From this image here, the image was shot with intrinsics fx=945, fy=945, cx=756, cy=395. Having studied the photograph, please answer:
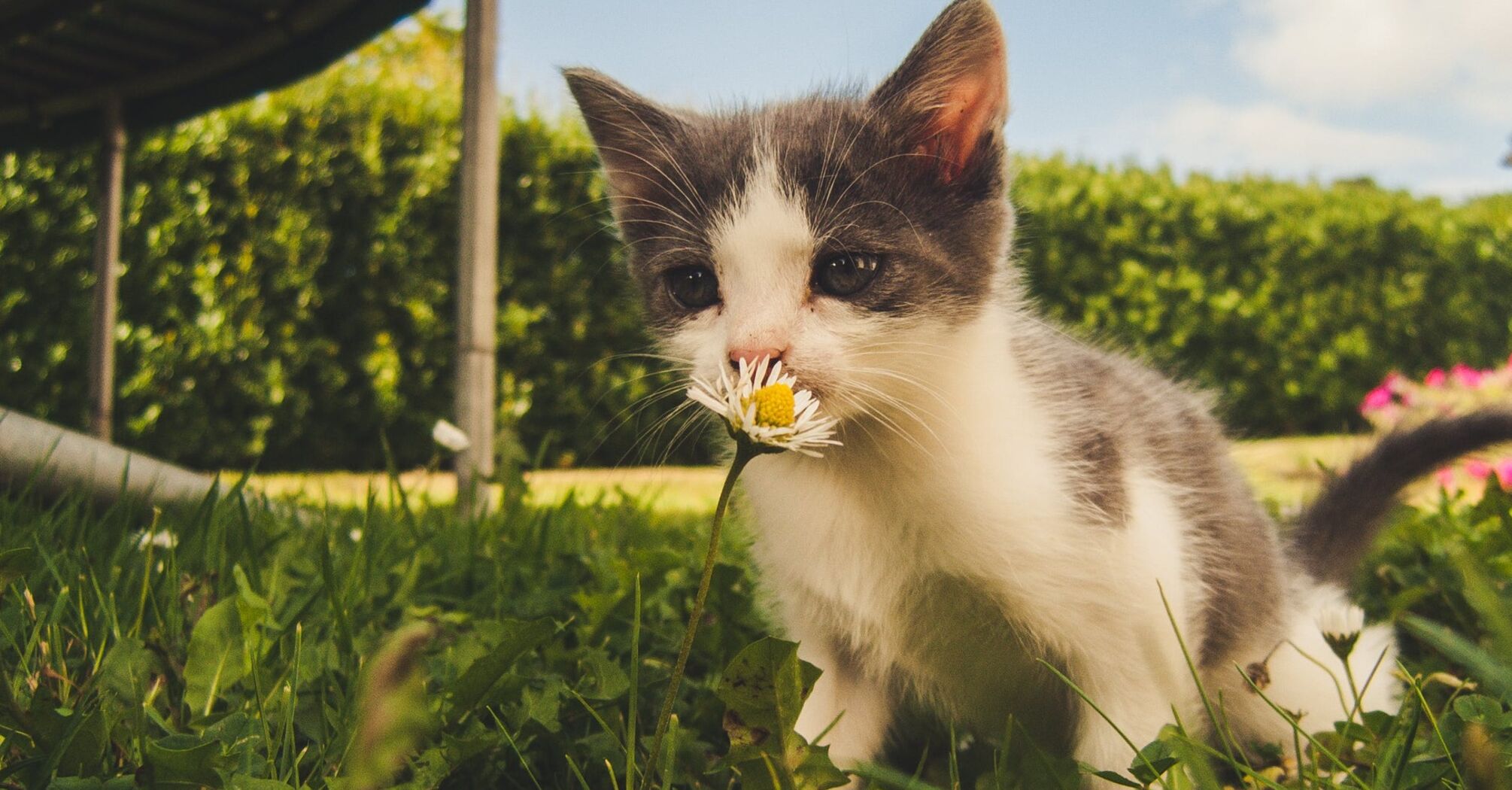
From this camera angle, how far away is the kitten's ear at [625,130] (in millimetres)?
1750

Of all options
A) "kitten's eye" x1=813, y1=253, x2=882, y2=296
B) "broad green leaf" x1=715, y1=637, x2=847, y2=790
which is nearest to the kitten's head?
"kitten's eye" x1=813, y1=253, x2=882, y2=296

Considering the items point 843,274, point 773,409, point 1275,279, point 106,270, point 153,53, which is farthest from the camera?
point 1275,279

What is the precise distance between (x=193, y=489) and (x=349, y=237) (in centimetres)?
488

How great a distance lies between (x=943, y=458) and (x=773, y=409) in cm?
65

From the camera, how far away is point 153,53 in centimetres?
362

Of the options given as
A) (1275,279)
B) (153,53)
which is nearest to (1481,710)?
(153,53)

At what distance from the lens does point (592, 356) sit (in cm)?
736

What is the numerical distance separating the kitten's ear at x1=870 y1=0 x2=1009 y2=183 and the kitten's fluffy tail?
43.5 inches

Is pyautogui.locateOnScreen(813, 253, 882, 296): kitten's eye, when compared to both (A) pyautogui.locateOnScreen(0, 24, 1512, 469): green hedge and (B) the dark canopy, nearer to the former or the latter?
(B) the dark canopy

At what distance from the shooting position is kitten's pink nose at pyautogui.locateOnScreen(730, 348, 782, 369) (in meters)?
1.27

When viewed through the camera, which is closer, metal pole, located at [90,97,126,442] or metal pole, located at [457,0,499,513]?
metal pole, located at [457,0,499,513]

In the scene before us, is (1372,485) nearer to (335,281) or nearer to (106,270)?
(106,270)

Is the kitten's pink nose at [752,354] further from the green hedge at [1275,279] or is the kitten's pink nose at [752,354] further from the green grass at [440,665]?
the green hedge at [1275,279]

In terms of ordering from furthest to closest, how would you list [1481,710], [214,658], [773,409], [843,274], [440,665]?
[440,665], [843,274], [214,658], [1481,710], [773,409]
